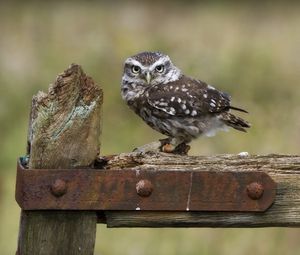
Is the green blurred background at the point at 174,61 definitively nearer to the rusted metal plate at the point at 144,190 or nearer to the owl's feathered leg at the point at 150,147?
the owl's feathered leg at the point at 150,147

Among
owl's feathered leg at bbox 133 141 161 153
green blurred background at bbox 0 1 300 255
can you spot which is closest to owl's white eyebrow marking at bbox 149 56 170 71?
green blurred background at bbox 0 1 300 255

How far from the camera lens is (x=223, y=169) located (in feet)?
10.6

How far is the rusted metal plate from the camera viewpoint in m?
3.10

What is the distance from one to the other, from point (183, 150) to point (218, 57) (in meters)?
5.06

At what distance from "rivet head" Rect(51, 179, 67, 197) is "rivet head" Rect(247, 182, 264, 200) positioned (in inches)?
21.5

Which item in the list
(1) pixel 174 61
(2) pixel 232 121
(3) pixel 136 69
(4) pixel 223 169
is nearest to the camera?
(4) pixel 223 169

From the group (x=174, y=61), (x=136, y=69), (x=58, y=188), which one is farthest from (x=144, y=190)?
(x=174, y=61)

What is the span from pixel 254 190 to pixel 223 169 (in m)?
0.12

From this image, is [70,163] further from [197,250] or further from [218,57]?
[218,57]

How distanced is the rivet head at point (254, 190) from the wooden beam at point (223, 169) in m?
0.07

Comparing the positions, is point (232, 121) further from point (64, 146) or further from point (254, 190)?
point (64, 146)

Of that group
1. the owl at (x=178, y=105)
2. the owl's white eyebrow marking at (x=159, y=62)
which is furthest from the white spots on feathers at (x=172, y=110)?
the owl's white eyebrow marking at (x=159, y=62)

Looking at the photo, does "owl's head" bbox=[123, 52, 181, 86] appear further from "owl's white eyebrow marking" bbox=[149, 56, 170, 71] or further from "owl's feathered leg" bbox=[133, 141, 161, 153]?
"owl's feathered leg" bbox=[133, 141, 161, 153]

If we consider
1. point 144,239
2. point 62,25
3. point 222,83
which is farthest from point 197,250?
point 62,25
